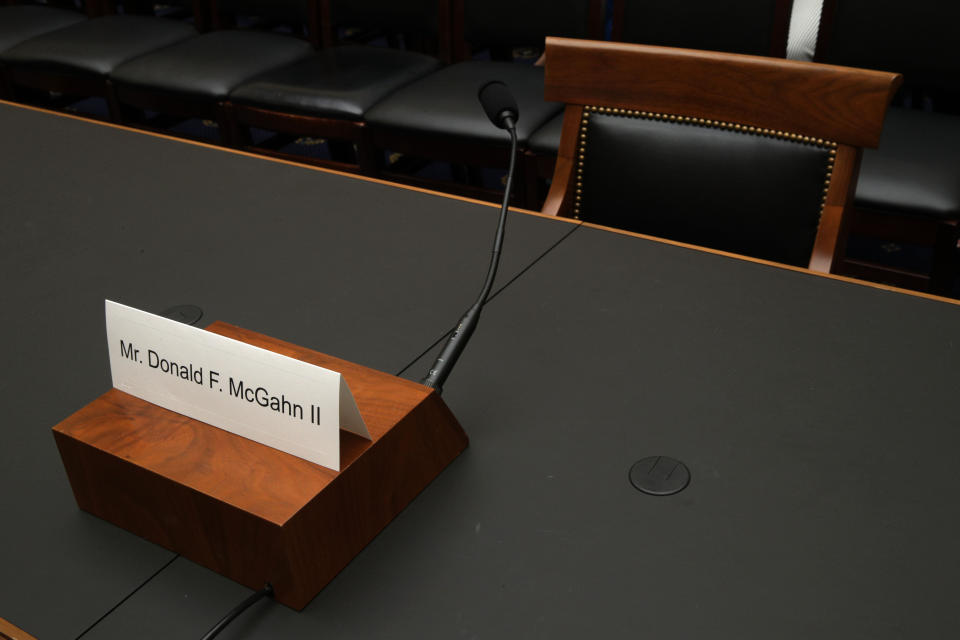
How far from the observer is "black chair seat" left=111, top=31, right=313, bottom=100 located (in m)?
1.92

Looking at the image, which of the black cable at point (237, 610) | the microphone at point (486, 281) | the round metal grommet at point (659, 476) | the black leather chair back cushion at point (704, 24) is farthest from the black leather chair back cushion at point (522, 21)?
the black cable at point (237, 610)

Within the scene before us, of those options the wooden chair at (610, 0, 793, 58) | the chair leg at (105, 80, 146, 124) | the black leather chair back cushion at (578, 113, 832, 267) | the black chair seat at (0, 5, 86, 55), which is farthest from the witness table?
the black chair seat at (0, 5, 86, 55)

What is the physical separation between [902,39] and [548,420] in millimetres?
1134

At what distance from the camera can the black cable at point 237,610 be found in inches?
20.9

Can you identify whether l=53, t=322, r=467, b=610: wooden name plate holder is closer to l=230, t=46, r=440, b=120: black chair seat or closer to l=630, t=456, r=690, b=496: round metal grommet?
l=630, t=456, r=690, b=496: round metal grommet

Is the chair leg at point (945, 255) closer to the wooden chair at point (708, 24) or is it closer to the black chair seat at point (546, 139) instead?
the wooden chair at point (708, 24)

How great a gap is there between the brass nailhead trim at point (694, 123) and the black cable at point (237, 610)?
2.25 feet

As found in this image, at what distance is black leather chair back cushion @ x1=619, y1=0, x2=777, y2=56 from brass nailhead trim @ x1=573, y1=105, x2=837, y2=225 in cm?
65

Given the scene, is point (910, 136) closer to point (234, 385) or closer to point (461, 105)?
point (461, 105)

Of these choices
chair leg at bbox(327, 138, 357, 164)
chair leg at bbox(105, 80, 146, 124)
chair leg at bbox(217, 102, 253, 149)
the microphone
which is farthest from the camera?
chair leg at bbox(327, 138, 357, 164)

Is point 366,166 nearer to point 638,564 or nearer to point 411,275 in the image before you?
point 411,275

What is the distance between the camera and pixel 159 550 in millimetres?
605

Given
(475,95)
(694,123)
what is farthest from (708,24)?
(694,123)

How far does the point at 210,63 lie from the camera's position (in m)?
1.96
